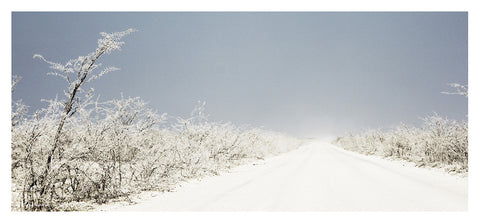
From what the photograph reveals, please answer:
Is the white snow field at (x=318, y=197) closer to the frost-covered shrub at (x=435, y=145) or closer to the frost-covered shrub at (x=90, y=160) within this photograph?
the frost-covered shrub at (x=90, y=160)

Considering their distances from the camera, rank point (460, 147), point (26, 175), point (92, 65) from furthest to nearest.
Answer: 1. point (460, 147)
2. point (92, 65)
3. point (26, 175)

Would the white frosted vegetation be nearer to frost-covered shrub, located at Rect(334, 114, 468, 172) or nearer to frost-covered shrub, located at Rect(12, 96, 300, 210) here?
frost-covered shrub, located at Rect(12, 96, 300, 210)

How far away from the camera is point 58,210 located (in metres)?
3.88

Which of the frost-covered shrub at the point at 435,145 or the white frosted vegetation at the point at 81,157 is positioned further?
the frost-covered shrub at the point at 435,145

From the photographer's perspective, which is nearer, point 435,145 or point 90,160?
point 90,160

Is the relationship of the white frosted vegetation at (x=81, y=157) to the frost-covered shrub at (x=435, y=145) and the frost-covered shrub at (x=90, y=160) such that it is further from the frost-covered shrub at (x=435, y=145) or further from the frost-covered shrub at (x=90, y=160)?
the frost-covered shrub at (x=435, y=145)

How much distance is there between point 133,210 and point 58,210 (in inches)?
41.9

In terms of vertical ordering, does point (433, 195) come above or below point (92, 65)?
below

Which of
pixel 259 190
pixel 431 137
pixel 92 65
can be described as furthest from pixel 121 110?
pixel 431 137

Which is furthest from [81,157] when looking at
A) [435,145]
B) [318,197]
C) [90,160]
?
[435,145]

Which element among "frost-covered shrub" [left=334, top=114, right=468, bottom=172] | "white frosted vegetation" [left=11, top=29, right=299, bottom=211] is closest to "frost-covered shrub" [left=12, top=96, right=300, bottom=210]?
"white frosted vegetation" [left=11, top=29, right=299, bottom=211]

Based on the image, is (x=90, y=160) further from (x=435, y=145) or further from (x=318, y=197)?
(x=435, y=145)

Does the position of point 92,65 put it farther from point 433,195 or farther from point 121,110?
point 433,195

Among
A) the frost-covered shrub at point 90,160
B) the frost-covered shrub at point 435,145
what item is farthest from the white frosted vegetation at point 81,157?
the frost-covered shrub at point 435,145
